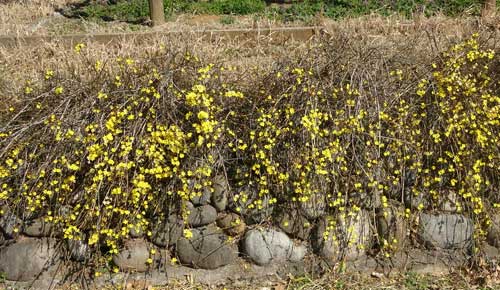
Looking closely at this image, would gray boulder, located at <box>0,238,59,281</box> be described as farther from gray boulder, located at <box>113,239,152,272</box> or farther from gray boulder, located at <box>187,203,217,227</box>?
gray boulder, located at <box>187,203,217,227</box>

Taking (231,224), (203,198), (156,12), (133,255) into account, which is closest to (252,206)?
(231,224)

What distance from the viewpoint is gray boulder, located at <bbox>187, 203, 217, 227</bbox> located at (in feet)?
11.2

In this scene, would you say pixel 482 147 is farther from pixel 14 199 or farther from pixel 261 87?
pixel 14 199

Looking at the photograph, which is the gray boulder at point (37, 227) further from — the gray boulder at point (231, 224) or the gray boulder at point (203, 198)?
the gray boulder at point (231, 224)

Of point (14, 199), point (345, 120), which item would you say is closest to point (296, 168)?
point (345, 120)

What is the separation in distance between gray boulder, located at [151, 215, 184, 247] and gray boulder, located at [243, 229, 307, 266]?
19.2 inches

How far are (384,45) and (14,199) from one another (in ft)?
9.82

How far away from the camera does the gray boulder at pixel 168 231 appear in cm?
340

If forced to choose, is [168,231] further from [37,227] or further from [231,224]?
[37,227]

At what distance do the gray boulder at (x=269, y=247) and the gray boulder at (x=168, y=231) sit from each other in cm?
49

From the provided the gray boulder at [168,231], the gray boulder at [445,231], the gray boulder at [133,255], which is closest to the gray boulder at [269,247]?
the gray boulder at [168,231]

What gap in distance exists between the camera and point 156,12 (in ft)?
19.7

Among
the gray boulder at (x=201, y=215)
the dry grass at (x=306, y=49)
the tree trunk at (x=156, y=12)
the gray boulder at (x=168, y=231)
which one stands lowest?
the gray boulder at (x=168, y=231)

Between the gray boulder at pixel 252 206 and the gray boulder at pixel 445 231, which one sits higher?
the gray boulder at pixel 252 206
